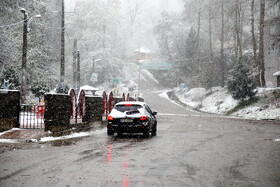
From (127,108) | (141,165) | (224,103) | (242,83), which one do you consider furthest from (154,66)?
(141,165)

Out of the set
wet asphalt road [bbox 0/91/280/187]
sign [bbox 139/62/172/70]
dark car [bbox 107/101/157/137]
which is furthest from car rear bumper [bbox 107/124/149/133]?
sign [bbox 139/62/172/70]

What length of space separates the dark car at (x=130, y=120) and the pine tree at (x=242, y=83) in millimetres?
26300

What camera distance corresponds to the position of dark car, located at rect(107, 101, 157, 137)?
14.1 m

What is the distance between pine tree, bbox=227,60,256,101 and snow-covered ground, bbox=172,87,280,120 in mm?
1266

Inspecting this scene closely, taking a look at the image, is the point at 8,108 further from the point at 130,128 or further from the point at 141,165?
the point at 141,165

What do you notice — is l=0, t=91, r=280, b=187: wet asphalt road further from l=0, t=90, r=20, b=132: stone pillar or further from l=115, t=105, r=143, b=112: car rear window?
l=0, t=90, r=20, b=132: stone pillar

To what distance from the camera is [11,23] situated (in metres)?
34.0

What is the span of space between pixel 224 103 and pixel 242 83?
820 centimetres

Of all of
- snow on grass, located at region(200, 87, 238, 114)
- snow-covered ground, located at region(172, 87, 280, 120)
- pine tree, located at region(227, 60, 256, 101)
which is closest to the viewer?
snow-covered ground, located at region(172, 87, 280, 120)

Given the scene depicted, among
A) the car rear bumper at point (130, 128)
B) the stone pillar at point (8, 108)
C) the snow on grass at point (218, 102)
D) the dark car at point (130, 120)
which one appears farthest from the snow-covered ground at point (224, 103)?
the stone pillar at point (8, 108)

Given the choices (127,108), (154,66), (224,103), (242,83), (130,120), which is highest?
(154,66)

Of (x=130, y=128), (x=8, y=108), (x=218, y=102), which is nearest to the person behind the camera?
(x=130, y=128)

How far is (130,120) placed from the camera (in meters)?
14.2

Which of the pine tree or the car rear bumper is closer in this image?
the car rear bumper
